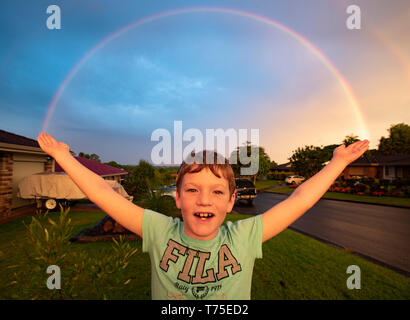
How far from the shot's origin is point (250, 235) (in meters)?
1.50

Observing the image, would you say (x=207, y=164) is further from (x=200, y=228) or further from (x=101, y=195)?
(x=101, y=195)

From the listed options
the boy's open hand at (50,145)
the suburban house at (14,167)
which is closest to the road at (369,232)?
the boy's open hand at (50,145)

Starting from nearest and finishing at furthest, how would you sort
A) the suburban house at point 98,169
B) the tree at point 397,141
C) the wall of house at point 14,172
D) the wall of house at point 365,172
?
the wall of house at point 14,172
the suburban house at point 98,169
the wall of house at point 365,172
the tree at point 397,141

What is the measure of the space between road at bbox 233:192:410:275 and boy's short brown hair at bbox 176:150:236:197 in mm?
6008

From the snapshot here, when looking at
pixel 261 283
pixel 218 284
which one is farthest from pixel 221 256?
pixel 261 283

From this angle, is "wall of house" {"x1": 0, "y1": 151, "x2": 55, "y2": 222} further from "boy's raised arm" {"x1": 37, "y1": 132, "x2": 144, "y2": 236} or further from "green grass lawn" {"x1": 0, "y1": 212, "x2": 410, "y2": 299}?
"boy's raised arm" {"x1": 37, "y1": 132, "x2": 144, "y2": 236}

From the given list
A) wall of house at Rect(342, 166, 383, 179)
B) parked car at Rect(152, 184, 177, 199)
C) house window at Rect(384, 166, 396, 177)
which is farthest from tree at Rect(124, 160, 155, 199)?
house window at Rect(384, 166, 396, 177)

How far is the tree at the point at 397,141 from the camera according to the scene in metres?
56.2

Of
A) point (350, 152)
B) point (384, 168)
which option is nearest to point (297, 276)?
point (350, 152)

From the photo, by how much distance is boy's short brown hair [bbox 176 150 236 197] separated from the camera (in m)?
1.45

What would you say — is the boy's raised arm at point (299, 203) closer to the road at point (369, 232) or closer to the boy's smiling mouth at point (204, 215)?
the boy's smiling mouth at point (204, 215)

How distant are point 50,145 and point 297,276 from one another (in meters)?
4.97

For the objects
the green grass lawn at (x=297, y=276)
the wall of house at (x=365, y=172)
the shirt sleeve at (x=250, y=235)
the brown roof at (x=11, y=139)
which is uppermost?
the brown roof at (x=11, y=139)
